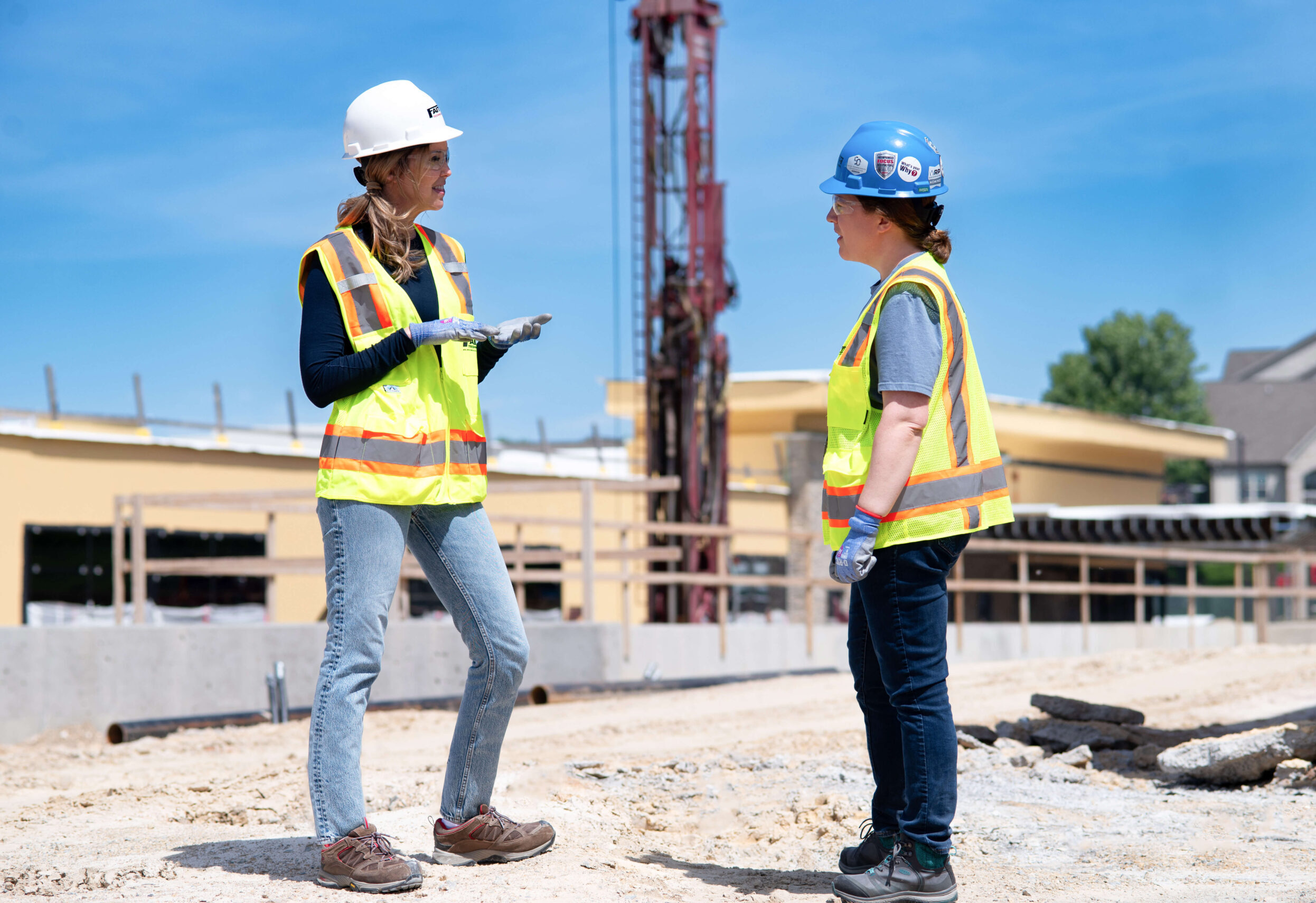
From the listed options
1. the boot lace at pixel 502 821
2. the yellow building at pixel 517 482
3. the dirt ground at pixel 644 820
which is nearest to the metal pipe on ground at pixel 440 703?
the dirt ground at pixel 644 820

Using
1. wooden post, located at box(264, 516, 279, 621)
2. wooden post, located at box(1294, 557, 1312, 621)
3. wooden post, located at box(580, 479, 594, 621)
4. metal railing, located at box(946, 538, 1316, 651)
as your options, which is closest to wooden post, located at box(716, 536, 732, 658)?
wooden post, located at box(580, 479, 594, 621)

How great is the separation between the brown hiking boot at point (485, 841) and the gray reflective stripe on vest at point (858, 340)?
149 centimetres

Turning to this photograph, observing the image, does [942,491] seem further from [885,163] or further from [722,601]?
[722,601]

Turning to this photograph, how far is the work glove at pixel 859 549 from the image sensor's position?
2.89 meters

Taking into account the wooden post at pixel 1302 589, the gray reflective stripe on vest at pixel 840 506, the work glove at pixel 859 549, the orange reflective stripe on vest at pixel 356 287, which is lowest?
the wooden post at pixel 1302 589

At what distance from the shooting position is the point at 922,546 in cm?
295

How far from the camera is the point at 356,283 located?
10.4 ft

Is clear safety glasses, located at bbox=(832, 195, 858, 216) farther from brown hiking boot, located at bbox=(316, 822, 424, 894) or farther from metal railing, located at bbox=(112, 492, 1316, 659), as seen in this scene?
metal railing, located at bbox=(112, 492, 1316, 659)

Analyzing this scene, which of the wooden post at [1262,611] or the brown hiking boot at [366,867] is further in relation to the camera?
the wooden post at [1262,611]

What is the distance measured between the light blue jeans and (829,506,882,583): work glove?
83 centimetres

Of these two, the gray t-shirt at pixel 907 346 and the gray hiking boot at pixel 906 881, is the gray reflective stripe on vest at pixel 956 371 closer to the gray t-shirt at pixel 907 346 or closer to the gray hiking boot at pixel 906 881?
the gray t-shirt at pixel 907 346

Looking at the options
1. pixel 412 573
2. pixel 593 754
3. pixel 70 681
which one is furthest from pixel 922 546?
pixel 412 573

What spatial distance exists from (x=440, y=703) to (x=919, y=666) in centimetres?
556

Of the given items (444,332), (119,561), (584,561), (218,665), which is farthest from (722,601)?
(444,332)
